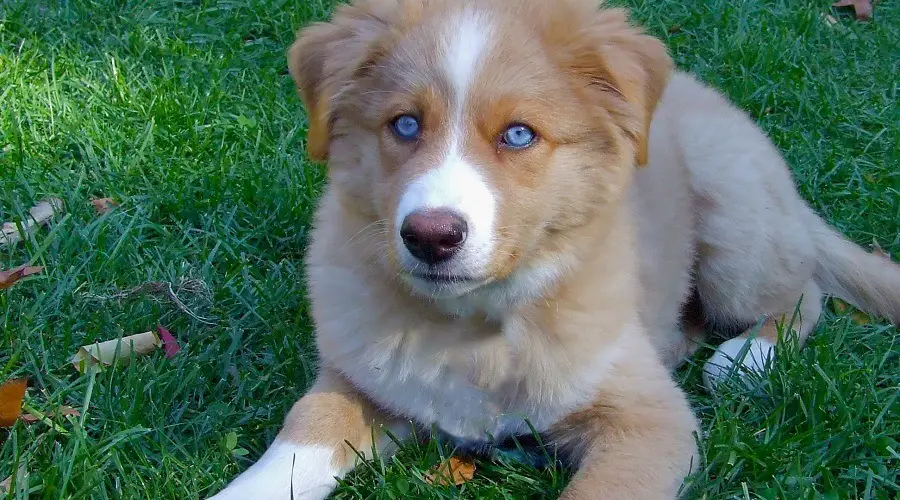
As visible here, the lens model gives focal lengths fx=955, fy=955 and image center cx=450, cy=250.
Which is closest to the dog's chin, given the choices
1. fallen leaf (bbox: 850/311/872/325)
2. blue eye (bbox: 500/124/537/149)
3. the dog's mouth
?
the dog's mouth

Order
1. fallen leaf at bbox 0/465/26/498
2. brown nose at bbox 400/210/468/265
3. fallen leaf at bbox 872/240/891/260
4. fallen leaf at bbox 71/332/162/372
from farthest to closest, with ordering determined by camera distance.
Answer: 1. fallen leaf at bbox 872/240/891/260
2. fallen leaf at bbox 71/332/162/372
3. fallen leaf at bbox 0/465/26/498
4. brown nose at bbox 400/210/468/265

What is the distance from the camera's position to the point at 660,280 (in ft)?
10.9

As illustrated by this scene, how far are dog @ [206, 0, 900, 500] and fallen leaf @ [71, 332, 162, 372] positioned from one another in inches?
25.1

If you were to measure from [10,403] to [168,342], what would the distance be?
0.59 meters

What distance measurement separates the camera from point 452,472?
2779 millimetres

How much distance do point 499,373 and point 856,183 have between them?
2.51 m

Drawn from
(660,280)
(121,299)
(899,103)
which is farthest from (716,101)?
(121,299)

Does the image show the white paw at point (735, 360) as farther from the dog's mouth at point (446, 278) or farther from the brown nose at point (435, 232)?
the brown nose at point (435, 232)

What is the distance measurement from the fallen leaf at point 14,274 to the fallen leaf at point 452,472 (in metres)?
1.71

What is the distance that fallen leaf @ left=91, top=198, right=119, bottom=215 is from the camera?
13.2 feet

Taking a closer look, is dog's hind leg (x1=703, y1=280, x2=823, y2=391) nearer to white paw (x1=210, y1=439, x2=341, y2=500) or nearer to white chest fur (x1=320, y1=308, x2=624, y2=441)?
white chest fur (x1=320, y1=308, x2=624, y2=441)

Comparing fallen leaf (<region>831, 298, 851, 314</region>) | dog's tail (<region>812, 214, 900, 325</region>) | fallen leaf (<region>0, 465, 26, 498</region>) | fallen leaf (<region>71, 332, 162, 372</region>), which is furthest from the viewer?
fallen leaf (<region>831, 298, 851, 314</region>)

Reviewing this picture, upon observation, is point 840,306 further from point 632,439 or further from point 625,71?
point 625,71

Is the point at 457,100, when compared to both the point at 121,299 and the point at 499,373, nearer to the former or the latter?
the point at 499,373
